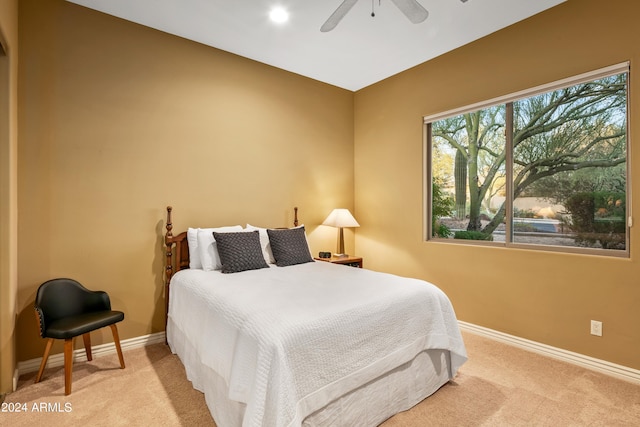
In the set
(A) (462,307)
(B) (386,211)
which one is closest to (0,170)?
(B) (386,211)

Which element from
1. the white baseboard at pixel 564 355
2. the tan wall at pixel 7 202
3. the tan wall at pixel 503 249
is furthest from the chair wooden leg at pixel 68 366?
the white baseboard at pixel 564 355

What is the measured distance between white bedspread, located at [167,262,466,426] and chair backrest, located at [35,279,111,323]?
613 mm

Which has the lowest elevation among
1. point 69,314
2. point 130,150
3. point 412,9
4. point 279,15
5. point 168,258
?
point 69,314

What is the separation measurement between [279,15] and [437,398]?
3183mm

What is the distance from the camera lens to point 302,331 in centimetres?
165

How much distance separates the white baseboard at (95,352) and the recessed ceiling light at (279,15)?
119 inches

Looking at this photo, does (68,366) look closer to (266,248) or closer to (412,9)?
(266,248)

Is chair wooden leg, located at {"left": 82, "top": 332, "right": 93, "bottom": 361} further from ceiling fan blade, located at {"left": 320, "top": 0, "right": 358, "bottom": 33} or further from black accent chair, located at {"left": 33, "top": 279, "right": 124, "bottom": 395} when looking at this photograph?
ceiling fan blade, located at {"left": 320, "top": 0, "right": 358, "bottom": 33}

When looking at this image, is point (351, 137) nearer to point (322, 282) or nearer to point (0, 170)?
point (322, 282)

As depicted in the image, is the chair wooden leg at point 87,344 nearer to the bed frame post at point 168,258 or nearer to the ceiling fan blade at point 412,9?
the bed frame post at point 168,258

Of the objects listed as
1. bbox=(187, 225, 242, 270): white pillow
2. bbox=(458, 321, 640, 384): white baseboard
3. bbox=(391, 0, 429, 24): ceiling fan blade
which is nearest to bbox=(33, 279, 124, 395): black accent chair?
bbox=(187, 225, 242, 270): white pillow

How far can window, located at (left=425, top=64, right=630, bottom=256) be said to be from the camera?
2.63 m

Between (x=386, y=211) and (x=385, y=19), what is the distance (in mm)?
2150

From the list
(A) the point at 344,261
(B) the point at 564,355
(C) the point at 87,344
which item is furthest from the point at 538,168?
(C) the point at 87,344
